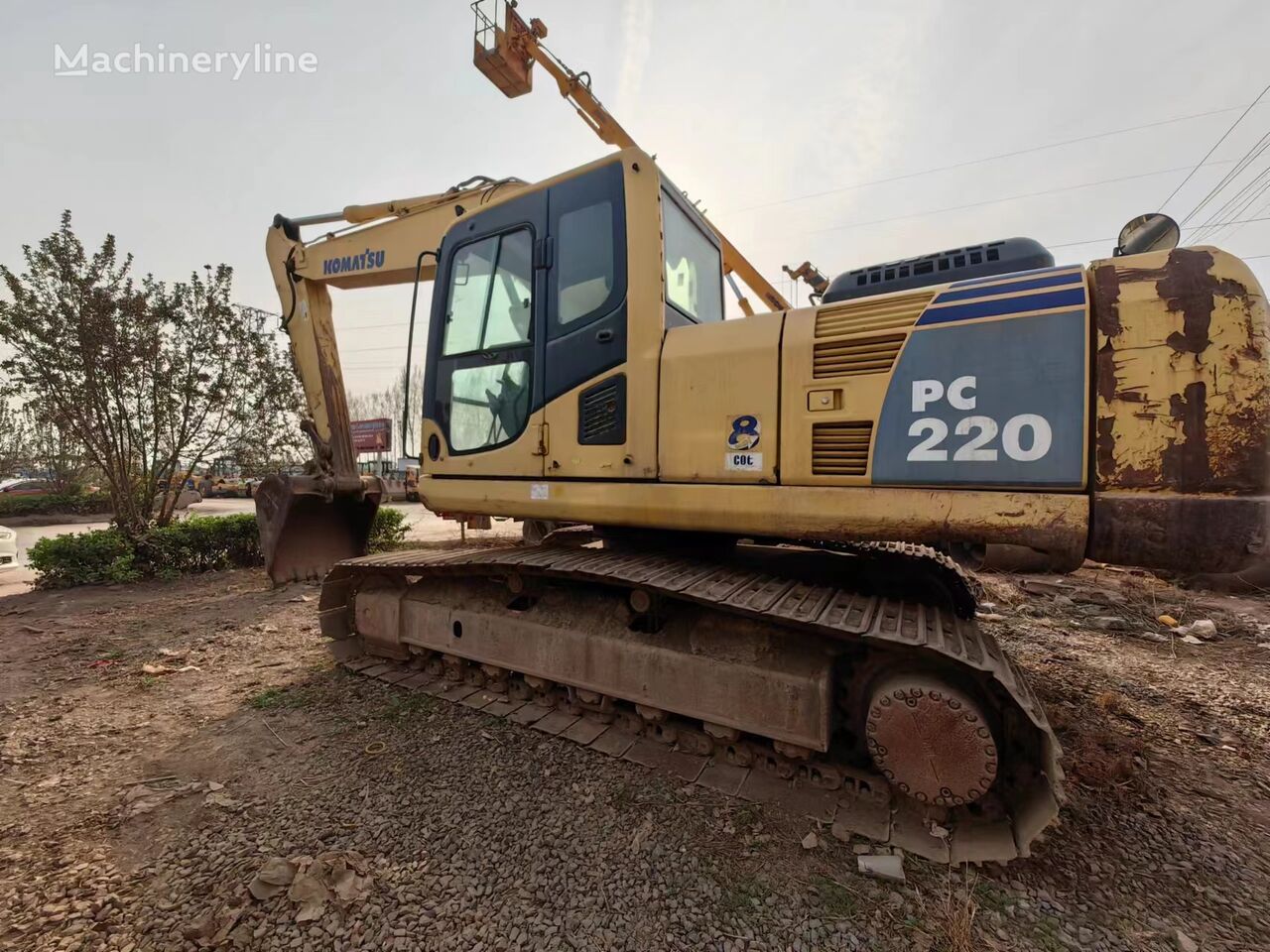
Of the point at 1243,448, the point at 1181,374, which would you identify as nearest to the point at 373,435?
the point at 1181,374

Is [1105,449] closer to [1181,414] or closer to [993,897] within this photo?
[1181,414]

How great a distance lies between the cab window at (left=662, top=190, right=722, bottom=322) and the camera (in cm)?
321

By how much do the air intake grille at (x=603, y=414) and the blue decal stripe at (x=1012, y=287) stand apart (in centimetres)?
149

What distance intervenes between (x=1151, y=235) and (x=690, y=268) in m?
2.31

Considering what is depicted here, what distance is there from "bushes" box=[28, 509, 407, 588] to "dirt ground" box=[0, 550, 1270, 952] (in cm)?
413

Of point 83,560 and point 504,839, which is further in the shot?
point 83,560

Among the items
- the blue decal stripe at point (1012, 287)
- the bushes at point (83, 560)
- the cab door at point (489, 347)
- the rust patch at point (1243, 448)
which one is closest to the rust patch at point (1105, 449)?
the rust patch at point (1243, 448)

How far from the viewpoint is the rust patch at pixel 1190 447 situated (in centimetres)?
181

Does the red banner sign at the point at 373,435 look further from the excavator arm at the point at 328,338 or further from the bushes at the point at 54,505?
the excavator arm at the point at 328,338

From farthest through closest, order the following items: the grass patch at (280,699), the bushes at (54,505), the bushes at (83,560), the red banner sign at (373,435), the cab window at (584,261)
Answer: the red banner sign at (373,435)
the bushes at (54,505)
the bushes at (83,560)
the grass patch at (280,699)
the cab window at (584,261)

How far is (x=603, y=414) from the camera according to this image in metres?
2.85

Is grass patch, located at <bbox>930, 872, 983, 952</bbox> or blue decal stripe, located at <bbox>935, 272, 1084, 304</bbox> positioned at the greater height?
blue decal stripe, located at <bbox>935, 272, 1084, 304</bbox>

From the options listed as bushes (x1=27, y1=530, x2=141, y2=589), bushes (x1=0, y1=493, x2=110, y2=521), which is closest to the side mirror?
bushes (x1=27, y1=530, x2=141, y2=589)

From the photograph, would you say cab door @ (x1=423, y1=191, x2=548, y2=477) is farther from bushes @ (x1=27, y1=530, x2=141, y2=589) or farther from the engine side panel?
bushes @ (x1=27, y1=530, x2=141, y2=589)
